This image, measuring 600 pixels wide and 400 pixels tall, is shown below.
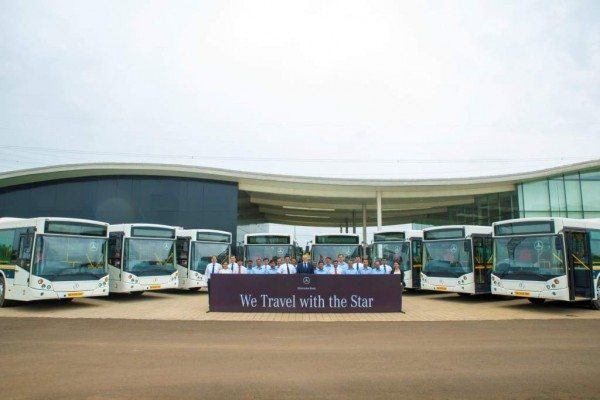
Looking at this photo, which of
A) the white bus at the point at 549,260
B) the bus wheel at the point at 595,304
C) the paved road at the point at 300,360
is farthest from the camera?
the bus wheel at the point at 595,304

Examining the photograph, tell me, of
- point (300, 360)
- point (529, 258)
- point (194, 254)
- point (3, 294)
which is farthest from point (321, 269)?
point (3, 294)

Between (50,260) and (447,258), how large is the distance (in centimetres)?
1332

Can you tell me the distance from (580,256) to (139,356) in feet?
41.8

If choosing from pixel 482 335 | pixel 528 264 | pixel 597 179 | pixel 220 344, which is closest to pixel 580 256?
pixel 528 264

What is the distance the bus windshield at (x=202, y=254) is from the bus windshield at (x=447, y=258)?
8710mm

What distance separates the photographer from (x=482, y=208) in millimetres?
34812

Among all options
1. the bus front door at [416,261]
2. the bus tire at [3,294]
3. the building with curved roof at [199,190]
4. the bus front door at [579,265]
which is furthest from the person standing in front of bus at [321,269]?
the building with curved roof at [199,190]

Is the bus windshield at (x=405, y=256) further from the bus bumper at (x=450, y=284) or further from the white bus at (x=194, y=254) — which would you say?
the white bus at (x=194, y=254)

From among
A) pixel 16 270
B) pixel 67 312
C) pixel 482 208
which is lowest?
pixel 67 312

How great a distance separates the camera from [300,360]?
7645 mm

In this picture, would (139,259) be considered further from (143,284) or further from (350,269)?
(350,269)

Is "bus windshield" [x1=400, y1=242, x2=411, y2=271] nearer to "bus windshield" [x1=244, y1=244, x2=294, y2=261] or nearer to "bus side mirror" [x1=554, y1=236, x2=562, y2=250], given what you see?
"bus windshield" [x1=244, y1=244, x2=294, y2=261]

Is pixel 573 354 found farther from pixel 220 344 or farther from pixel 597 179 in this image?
pixel 597 179

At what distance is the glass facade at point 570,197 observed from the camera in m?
29.7
